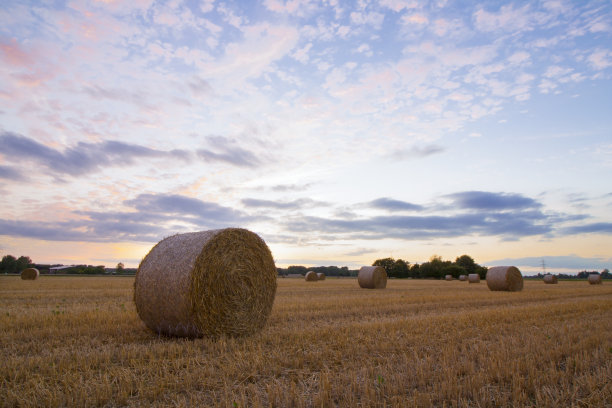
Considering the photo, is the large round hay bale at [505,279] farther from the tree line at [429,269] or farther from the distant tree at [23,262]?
the distant tree at [23,262]

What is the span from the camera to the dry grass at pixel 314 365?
399cm

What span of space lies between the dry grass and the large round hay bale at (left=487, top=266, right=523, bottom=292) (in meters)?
13.9

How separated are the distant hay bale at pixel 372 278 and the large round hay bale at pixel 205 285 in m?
16.0

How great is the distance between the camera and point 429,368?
493cm

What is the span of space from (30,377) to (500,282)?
21553 millimetres

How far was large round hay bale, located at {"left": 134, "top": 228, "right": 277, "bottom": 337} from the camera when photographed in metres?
7.34

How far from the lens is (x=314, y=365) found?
17.1ft

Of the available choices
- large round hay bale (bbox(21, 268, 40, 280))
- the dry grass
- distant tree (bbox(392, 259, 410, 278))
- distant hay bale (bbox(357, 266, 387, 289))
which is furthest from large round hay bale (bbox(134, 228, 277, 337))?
distant tree (bbox(392, 259, 410, 278))

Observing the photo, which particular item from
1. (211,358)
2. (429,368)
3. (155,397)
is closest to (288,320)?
(211,358)

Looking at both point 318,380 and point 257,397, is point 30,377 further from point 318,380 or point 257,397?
point 318,380

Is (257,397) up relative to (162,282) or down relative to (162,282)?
down

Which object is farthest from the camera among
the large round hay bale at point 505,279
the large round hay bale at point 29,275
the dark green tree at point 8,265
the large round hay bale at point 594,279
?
the dark green tree at point 8,265

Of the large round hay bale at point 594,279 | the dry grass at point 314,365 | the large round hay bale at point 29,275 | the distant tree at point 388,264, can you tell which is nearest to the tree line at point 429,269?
the distant tree at point 388,264

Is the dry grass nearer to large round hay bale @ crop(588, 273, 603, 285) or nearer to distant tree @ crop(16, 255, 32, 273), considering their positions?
large round hay bale @ crop(588, 273, 603, 285)
